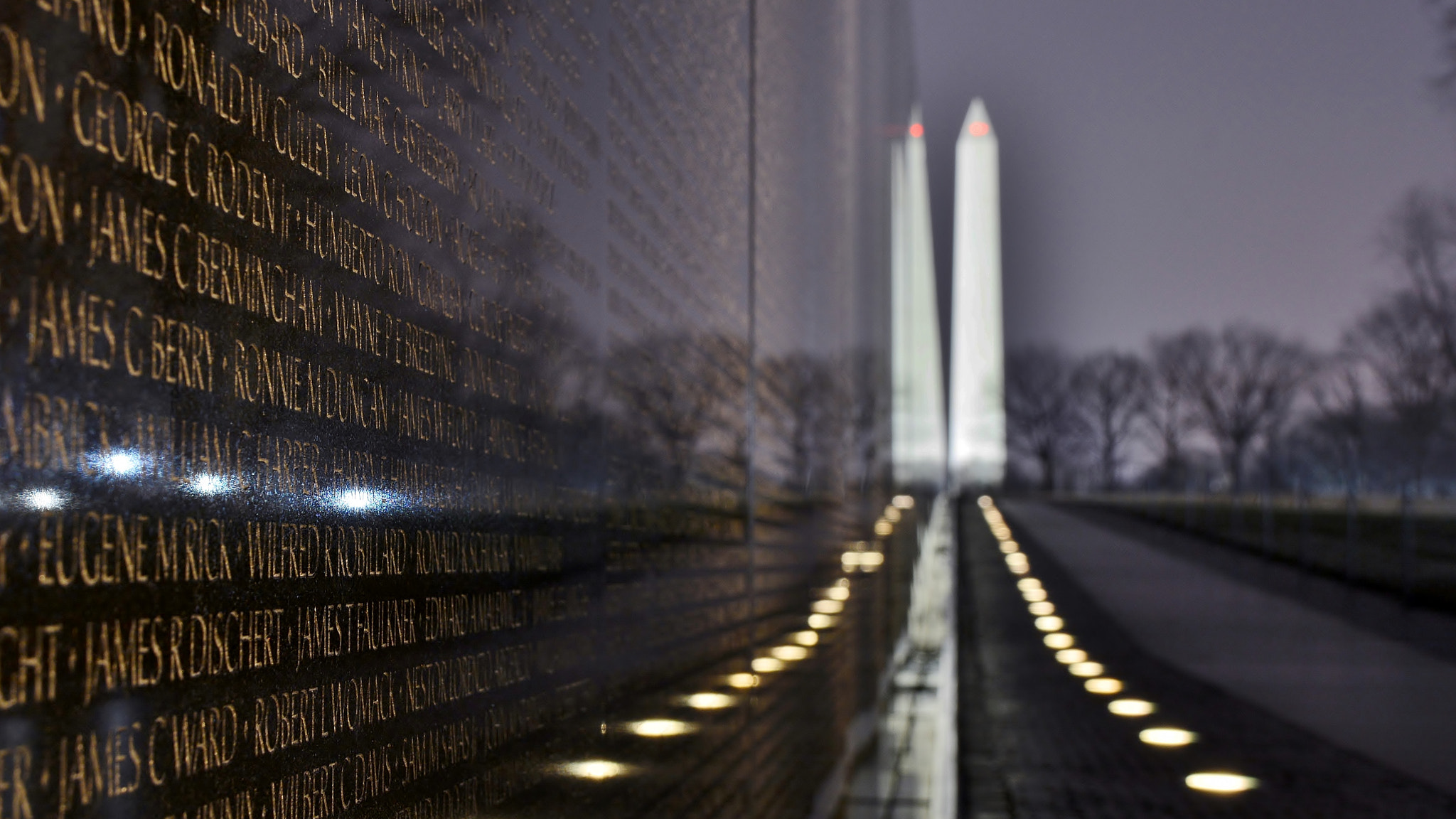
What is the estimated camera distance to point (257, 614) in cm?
62

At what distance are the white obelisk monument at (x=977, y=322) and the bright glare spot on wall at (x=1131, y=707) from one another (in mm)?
Answer: 46477

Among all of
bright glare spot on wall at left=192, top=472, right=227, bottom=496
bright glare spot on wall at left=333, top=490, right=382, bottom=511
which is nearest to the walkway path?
bright glare spot on wall at left=333, top=490, right=382, bottom=511

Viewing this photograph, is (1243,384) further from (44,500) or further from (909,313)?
(44,500)

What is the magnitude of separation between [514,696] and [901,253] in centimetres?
778

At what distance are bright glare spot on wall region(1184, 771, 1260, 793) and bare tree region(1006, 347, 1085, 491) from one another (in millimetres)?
55457

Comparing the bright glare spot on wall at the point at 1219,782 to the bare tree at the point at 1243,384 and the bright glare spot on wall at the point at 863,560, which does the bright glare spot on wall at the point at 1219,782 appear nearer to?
the bright glare spot on wall at the point at 863,560

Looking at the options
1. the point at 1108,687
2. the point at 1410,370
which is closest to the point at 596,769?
the point at 1108,687

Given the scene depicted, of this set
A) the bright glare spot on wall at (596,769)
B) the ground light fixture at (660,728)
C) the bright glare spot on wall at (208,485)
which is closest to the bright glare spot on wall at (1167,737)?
the ground light fixture at (660,728)

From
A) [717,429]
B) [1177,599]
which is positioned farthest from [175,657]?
[1177,599]

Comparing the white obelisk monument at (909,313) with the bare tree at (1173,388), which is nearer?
the white obelisk monument at (909,313)

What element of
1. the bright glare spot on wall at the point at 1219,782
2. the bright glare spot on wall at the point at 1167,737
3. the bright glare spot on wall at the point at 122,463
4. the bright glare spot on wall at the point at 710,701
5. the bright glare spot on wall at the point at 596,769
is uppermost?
the bright glare spot on wall at the point at 122,463

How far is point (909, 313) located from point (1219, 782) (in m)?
5.95

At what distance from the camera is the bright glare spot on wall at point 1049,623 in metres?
7.35

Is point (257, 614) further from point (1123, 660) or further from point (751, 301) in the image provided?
point (1123, 660)
